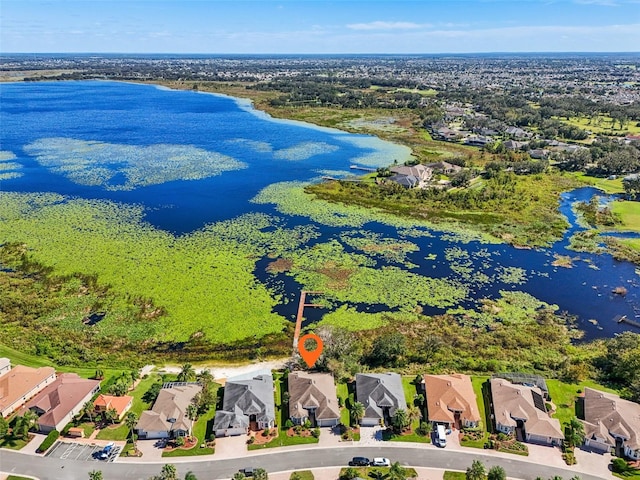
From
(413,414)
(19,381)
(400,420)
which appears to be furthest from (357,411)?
(19,381)

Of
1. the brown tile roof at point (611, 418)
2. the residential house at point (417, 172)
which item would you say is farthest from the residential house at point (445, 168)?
the brown tile roof at point (611, 418)

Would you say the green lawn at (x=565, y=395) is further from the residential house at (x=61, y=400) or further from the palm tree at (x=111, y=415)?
the residential house at (x=61, y=400)

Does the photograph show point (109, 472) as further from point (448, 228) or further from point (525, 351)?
point (448, 228)

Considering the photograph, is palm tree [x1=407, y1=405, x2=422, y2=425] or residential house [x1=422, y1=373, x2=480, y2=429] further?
palm tree [x1=407, y1=405, x2=422, y2=425]

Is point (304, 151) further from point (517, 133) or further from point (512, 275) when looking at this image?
point (512, 275)

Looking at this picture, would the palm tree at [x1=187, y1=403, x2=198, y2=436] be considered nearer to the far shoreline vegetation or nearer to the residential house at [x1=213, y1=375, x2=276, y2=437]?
the residential house at [x1=213, y1=375, x2=276, y2=437]

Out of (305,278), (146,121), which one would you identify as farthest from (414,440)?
(146,121)

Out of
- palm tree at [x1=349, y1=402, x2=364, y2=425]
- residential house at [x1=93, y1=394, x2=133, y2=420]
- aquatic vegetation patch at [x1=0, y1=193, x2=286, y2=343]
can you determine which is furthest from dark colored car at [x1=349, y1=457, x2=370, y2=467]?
residential house at [x1=93, y1=394, x2=133, y2=420]
